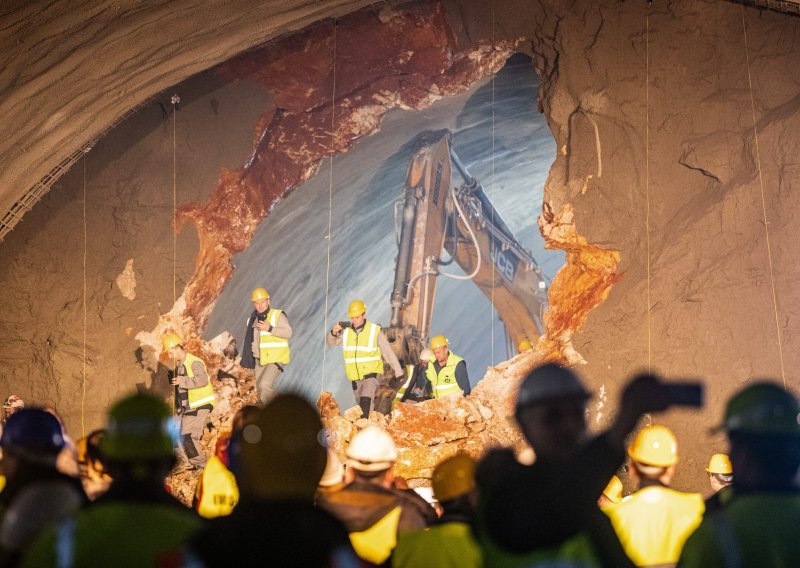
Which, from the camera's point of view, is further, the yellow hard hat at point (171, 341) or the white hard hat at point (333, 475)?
the yellow hard hat at point (171, 341)

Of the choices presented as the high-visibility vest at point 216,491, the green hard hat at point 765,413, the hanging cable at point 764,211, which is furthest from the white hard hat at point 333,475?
the hanging cable at point 764,211

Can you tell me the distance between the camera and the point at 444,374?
15.0 meters

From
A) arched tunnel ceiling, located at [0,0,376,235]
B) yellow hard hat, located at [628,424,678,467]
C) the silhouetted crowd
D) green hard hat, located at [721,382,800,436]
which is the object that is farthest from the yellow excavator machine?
green hard hat, located at [721,382,800,436]

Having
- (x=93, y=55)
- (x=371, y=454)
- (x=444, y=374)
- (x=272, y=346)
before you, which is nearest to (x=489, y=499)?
(x=371, y=454)

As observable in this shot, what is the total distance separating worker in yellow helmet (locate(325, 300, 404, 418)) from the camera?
1460cm

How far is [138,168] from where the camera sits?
15102mm

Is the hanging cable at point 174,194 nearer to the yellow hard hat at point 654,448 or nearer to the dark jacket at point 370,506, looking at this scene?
the dark jacket at point 370,506

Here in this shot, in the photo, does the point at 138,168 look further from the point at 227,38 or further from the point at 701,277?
the point at 701,277

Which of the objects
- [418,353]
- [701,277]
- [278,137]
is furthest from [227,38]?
[701,277]

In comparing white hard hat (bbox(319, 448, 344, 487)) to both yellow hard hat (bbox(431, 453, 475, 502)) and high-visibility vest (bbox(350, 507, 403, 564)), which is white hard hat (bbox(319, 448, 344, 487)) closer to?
high-visibility vest (bbox(350, 507, 403, 564))

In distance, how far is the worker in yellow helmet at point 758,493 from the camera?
254 cm

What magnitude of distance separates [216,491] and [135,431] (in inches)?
96.5

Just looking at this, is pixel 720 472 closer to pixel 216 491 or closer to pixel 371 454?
pixel 371 454

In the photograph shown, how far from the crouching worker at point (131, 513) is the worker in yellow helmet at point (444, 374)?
1217 centimetres
